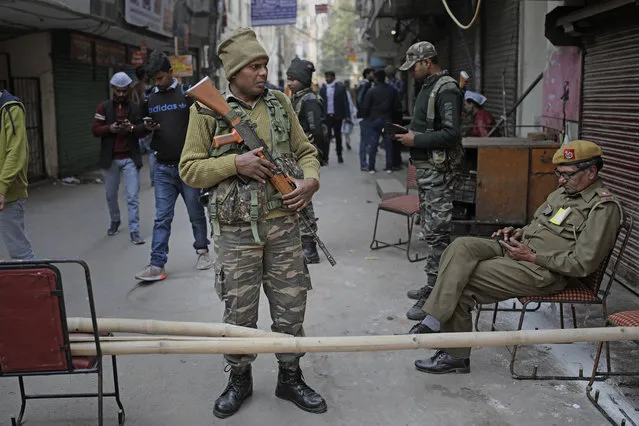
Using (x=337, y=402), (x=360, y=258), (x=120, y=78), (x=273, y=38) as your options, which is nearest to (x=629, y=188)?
(x=360, y=258)

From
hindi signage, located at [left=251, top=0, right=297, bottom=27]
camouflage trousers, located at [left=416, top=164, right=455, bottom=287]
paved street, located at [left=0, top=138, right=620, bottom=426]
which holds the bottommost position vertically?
paved street, located at [left=0, top=138, right=620, bottom=426]

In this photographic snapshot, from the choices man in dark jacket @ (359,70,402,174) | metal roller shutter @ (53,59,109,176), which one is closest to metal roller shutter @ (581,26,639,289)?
man in dark jacket @ (359,70,402,174)

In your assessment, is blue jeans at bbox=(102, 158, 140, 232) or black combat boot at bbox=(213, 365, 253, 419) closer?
black combat boot at bbox=(213, 365, 253, 419)

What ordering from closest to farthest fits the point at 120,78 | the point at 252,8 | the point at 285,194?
the point at 285,194, the point at 120,78, the point at 252,8

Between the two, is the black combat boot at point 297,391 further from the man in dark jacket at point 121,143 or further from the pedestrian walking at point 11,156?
the man in dark jacket at point 121,143

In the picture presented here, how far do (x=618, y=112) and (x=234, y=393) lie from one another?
4257 millimetres

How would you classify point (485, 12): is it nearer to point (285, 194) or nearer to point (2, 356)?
point (285, 194)

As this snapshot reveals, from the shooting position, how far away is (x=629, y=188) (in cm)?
556

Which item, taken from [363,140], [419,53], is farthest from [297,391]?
[363,140]

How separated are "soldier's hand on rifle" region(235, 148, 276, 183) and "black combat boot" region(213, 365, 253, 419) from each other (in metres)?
1.07

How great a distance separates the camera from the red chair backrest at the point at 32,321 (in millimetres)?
2740

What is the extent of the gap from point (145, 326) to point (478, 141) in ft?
16.8

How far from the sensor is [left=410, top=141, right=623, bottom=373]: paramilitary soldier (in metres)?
3.72

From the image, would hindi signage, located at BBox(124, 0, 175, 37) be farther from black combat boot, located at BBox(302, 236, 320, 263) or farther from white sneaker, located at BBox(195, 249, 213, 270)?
black combat boot, located at BBox(302, 236, 320, 263)
